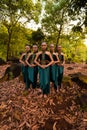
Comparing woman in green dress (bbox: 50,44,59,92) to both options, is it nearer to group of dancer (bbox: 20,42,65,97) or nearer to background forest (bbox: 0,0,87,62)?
group of dancer (bbox: 20,42,65,97)

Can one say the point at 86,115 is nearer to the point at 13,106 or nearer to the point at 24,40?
the point at 13,106

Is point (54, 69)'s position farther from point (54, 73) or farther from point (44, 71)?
point (44, 71)

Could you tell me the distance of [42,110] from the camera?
8188 mm

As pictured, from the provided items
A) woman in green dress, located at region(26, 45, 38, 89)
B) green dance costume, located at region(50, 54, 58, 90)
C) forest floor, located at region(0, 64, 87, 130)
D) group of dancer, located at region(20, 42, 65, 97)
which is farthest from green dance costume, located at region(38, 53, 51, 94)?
forest floor, located at region(0, 64, 87, 130)

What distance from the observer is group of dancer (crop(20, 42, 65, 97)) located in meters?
8.45

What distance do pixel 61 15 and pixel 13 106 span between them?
26165mm

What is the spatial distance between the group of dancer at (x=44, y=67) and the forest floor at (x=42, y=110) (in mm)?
384

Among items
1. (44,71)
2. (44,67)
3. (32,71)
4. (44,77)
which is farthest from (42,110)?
(32,71)

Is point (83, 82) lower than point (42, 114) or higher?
higher

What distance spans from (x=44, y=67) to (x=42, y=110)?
1.51 m

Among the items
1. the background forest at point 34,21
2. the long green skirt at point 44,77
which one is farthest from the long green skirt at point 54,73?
the background forest at point 34,21

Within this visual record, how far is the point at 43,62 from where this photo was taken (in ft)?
27.7

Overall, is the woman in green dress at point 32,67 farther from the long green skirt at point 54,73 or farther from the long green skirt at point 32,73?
the long green skirt at point 54,73

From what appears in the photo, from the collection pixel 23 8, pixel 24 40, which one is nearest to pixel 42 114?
pixel 23 8
